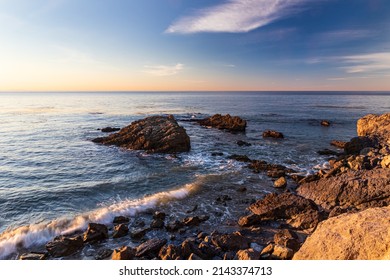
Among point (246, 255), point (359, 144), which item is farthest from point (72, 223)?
point (359, 144)

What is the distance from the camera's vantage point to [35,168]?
916 inches

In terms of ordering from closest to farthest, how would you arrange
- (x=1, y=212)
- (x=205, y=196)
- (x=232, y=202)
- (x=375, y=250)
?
(x=375, y=250)
(x=1, y=212)
(x=232, y=202)
(x=205, y=196)

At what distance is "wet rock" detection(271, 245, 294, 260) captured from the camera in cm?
901

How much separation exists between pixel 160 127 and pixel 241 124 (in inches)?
769

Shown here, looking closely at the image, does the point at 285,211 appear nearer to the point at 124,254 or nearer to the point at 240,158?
the point at 124,254

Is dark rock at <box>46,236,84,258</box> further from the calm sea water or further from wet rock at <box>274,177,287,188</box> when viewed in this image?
wet rock at <box>274,177,287,188</box>

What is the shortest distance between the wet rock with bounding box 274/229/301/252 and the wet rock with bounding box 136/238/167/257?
5.14 metres

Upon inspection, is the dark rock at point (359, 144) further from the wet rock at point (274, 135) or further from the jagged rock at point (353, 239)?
the jagged rock at point (353, 239)

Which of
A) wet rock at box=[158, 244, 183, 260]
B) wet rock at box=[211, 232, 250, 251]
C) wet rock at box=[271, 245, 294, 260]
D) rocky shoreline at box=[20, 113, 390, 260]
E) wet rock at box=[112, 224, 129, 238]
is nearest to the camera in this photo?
rocky shoreline at box=[20, 113, 390, 260]

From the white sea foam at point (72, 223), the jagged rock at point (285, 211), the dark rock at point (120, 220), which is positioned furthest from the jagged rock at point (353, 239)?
the white sea foam at point (72, 223)

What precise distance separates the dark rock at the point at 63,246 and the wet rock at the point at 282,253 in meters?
8.89

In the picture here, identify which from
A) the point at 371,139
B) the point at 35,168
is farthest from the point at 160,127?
the point at 371,139

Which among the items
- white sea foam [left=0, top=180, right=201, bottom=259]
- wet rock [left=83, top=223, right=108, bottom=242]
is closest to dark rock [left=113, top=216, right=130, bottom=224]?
white sea foam [left=0, top=180, right=201, bottom=259]

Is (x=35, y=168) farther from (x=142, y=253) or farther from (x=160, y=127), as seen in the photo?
(x=142, y=253)
